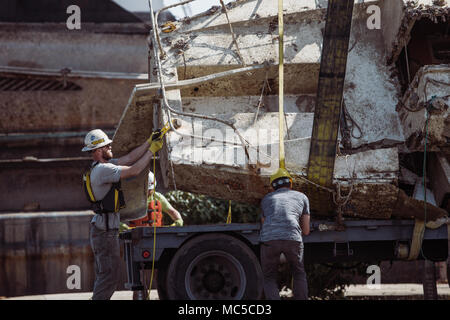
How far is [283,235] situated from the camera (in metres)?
5.17

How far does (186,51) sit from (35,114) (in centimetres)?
618

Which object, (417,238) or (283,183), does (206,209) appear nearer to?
(283,183)

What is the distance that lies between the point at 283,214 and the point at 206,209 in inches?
142

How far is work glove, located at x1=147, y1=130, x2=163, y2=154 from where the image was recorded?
5775mm

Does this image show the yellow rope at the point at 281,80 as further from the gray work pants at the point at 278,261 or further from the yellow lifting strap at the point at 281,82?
the gray work pants at the point at 278,261

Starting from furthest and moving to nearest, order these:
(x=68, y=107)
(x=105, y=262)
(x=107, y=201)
A: (x=68, y=107), (x=107, y=201), (x=105, y=262)

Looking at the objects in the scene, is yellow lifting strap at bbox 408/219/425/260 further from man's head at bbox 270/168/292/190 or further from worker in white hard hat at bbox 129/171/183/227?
worker in white hard hat at bbox 129/171/183/227

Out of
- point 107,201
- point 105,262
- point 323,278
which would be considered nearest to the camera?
point 105,262

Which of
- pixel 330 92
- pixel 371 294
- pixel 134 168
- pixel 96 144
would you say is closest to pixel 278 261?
pixel 134 168

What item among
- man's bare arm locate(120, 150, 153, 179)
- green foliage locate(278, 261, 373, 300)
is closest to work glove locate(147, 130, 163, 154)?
man's bare arm locate(120, 150, 153, 179)

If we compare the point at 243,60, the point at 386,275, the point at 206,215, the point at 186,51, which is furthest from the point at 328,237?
the point at 386,275

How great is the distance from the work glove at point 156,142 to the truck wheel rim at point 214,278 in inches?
46.2

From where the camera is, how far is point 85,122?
11703mm

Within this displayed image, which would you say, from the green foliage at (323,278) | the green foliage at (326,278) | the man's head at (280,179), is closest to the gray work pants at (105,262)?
the man's head at (280,179)
